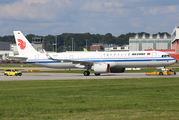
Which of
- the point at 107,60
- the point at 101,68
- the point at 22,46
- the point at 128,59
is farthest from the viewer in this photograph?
the point at 22,46

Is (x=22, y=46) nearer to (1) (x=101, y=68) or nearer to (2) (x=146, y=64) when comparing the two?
(1) (x=101, y=68)

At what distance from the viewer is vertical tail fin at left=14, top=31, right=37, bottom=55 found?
182 feet

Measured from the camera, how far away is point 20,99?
20.7m

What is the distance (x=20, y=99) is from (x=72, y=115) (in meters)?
7.41

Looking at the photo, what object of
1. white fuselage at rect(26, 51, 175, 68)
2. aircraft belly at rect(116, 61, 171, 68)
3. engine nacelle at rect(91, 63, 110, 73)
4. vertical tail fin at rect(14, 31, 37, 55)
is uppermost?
vertical tail fin at rect(14, 31, 37, 55)

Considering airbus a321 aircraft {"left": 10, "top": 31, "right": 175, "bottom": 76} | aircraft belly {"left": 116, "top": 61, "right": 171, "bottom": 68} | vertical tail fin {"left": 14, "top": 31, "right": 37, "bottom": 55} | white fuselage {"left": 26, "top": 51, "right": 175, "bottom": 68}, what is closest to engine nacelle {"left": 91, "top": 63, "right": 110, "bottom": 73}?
airbus a321 aircraft {"left": 10, "top": 31, "right": 175, "bottom": 76}

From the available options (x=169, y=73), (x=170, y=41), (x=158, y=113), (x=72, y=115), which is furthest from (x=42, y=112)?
(x=170, y=41)

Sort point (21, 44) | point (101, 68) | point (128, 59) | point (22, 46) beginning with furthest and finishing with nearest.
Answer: point (21, 44)
point (22, 46)
point (128, 59)
point (101, 68)

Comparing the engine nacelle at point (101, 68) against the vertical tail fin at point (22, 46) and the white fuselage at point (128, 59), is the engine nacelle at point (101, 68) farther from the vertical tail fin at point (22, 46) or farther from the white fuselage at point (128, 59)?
the vertical tail fin at point (22, 46)

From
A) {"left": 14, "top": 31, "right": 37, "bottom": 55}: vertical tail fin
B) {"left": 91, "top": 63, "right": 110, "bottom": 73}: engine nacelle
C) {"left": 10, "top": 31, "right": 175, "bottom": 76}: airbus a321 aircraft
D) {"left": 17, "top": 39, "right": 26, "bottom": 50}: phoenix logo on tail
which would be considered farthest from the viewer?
{"left": 17, "top": 39, "right": 26, "bottom": 50}: phoenix logo on tail

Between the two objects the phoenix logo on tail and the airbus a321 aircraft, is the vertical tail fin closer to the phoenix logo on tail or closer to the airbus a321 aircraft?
the phoenix logo on tail

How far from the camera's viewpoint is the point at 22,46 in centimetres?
5616

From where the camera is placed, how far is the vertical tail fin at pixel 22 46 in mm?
55500

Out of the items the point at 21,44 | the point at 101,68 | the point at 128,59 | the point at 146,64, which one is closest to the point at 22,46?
the point at 21,44
